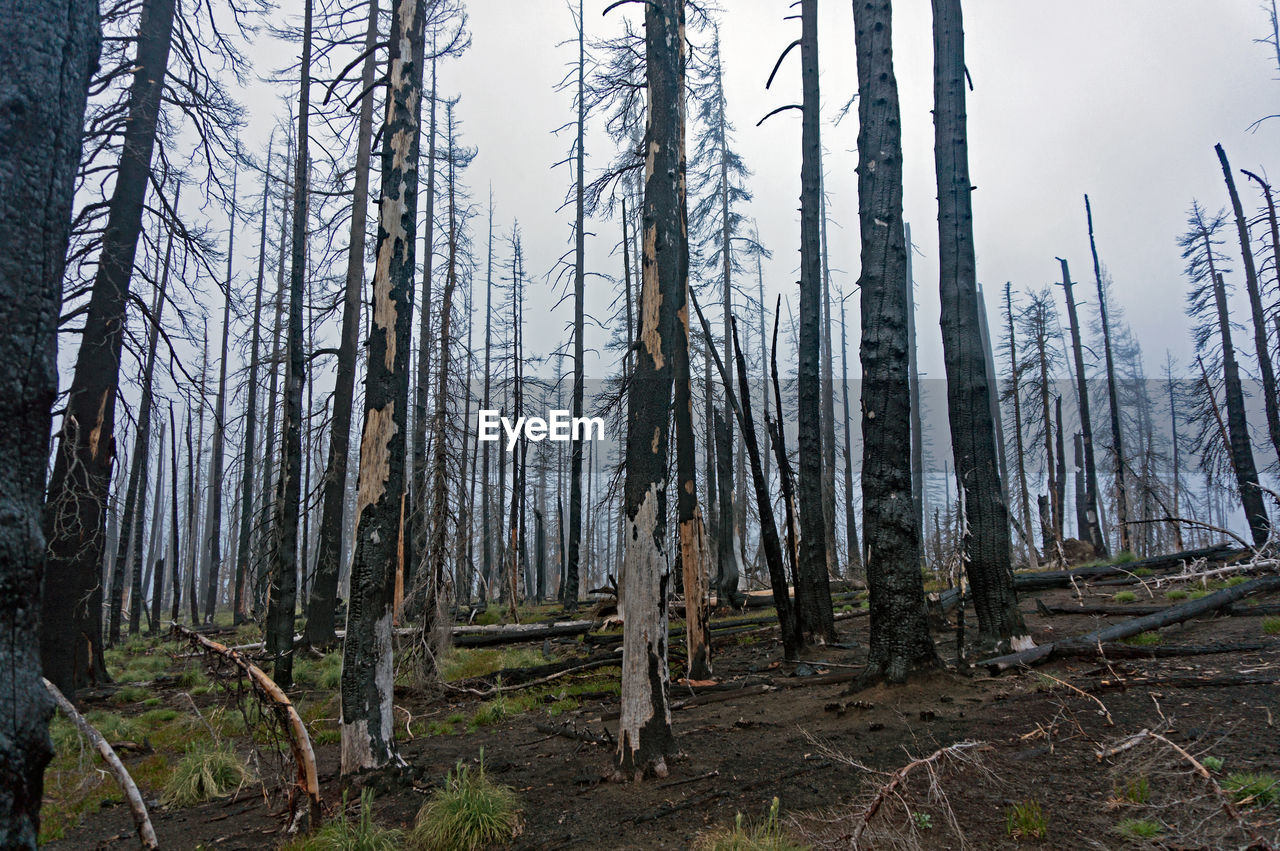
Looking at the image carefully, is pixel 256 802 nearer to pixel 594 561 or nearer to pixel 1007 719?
pixel 1007 719

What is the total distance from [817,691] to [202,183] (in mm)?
9307

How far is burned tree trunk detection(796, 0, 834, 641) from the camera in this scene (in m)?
10.1

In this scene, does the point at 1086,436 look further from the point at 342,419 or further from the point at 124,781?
the point at 124,781

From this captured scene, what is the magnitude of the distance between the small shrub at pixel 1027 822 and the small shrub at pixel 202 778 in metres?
6.16

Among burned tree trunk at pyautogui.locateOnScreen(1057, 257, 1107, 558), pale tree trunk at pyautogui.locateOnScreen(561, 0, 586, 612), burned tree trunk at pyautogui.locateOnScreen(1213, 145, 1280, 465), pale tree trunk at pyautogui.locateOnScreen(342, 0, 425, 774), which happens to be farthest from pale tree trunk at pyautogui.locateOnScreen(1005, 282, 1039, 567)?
pale tree trunk at pyautogui.locateOnScreen(342, 0, 425, 774)

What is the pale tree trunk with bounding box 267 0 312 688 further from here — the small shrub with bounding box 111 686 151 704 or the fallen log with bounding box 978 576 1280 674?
the fallen log with bounding box 978 576 1280 674

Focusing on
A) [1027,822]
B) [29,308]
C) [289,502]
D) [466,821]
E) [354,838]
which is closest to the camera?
[29,308]

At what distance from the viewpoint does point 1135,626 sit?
7.21 m

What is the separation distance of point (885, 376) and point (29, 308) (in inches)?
263

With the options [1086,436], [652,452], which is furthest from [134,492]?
[1086,436]

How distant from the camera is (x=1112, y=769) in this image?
4027mm

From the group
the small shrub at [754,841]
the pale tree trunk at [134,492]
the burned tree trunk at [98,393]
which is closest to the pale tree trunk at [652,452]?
the small shrub at [754,841]

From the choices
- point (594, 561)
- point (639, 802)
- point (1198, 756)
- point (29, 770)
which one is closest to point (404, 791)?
point (639, 802)

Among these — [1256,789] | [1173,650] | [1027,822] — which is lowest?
[1027,822]
